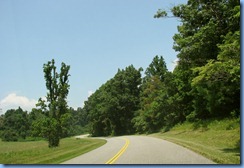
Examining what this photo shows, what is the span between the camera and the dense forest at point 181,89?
18.5m

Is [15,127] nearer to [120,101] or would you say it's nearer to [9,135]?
[9,135]

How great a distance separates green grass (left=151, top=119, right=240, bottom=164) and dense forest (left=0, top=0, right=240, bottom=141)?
1332 mm

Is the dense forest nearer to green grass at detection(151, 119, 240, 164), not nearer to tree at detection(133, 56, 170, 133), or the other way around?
tree at detection(133, 56, 170, 133)

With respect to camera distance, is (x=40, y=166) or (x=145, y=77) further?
(x=145, y=77)

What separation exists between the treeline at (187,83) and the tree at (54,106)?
1217 cm

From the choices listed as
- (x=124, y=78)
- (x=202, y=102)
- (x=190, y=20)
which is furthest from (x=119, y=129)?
(x=190, y=20)

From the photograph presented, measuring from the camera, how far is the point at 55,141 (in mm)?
34125

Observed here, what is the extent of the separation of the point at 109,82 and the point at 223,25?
60660 mm

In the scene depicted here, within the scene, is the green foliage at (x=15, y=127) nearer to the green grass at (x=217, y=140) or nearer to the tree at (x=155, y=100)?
the tree at (x=155, y=100)

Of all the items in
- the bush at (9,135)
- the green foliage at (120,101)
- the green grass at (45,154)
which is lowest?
the green grass at (45,154)

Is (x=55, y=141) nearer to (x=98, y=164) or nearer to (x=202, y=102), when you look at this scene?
(x=202, y=102)

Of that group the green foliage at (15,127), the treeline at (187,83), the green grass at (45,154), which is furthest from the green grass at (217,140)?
the green foliage at (15,127)

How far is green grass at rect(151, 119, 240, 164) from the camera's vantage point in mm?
14630

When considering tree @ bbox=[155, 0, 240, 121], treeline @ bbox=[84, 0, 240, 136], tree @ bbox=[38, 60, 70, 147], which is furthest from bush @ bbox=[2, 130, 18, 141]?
tree @ bbox=[155, 0, 240, 121]
